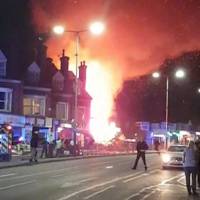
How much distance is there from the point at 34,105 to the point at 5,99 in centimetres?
469

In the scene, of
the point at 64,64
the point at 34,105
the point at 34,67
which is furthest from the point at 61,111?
the point at 34,67

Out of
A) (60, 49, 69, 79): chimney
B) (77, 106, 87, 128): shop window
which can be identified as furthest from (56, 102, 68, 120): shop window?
(60, 49, 69, 79): chimney

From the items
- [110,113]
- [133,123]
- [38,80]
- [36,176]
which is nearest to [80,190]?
[36,176]

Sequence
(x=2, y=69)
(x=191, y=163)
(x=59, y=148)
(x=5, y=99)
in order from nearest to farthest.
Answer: (x=191, y=163)
(x=59, y=148)
(x=5, y=99)
(x=2, y=69)

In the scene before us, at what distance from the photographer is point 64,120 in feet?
209

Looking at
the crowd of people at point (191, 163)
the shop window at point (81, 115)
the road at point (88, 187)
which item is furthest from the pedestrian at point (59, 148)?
the crowd of people at point (191, 163)

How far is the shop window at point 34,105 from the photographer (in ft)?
194

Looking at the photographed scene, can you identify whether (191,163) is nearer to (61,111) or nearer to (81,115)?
(61,111)

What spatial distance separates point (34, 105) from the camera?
59.8m

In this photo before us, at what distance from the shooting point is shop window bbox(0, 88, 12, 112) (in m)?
55.6

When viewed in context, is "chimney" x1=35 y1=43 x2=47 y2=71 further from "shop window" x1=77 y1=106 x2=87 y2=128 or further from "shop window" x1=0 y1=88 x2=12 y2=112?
"shop window" x1=0 y1=88 x2=12 y2=112

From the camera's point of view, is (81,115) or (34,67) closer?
(34,67)

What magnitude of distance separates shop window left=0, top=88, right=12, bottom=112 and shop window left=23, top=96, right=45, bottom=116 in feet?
10.9

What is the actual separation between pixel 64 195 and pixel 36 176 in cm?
735
